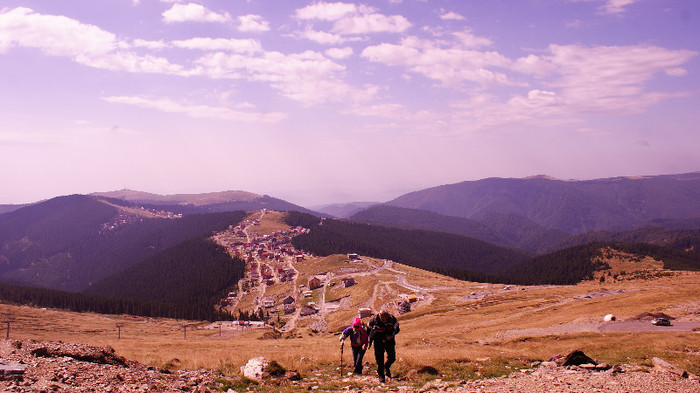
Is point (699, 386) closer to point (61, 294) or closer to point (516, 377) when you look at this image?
point (516, 377)

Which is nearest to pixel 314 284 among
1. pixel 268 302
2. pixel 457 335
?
pixel 268 302

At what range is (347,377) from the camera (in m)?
17.6

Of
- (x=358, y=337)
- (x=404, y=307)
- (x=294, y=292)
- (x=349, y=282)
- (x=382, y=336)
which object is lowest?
(x=294, y=292)

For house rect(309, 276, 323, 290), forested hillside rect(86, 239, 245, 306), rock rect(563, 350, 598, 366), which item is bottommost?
forested hillside rect(86, 239, 245, 306)

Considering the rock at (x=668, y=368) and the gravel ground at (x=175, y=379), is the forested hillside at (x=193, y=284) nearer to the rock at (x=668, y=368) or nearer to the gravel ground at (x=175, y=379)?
the gravel ground at (x=175, y=379)

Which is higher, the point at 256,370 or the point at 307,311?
the point at 256,370

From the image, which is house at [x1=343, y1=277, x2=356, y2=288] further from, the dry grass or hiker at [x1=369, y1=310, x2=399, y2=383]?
hiker at [x1=369, y1=310, x2=399, y2=383]

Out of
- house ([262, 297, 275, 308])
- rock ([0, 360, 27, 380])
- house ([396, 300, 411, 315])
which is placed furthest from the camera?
house ([262, 297, 275, 308])

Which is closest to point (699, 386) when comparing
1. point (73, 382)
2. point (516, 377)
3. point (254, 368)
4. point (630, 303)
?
point (516, 377)

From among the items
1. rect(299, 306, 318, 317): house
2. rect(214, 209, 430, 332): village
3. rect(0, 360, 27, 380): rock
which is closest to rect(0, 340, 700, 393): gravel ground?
rect(0, 360, 27, 380): rock

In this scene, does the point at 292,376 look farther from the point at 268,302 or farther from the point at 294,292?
the point at 294,292

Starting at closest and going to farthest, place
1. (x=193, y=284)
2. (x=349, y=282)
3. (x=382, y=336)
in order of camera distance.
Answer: (x=382, y=336) → (x=349, y=282) → (x=193, y=284)

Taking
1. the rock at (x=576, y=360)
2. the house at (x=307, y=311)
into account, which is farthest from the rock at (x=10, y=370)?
the house at (x=307, y=311)

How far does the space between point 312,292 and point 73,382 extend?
11667 cm
